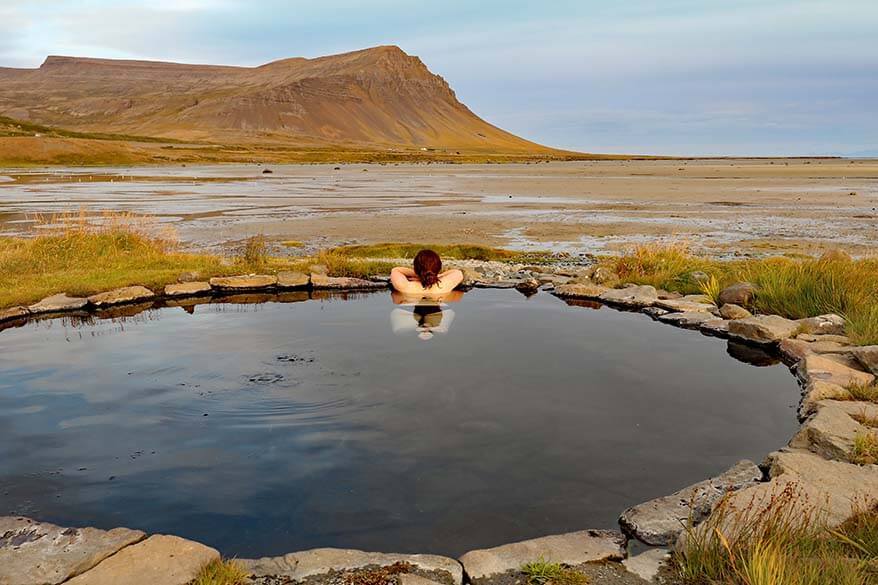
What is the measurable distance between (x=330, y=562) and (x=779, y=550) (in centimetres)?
257

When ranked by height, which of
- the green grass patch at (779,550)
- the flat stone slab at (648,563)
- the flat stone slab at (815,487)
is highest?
the green grass patch at (779,550)

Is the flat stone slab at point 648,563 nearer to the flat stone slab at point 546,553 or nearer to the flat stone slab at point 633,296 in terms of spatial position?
the flat stone slab at point 546,553

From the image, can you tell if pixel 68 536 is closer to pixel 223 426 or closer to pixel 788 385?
pixel 223 426

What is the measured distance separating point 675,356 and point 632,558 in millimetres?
5648

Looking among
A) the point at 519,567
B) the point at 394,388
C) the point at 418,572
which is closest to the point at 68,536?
the point at 418,572

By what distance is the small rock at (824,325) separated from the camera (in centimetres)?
1002

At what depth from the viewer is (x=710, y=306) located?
39.5ft

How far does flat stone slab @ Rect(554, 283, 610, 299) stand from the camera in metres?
13.2

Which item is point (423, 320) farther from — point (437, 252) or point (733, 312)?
point (437, 252)

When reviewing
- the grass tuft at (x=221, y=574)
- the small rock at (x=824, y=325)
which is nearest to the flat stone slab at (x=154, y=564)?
the grass tuft at (x=221, y=574)

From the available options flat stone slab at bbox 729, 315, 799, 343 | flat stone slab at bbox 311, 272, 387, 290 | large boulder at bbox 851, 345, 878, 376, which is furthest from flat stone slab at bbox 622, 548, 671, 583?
flat stone slab at bbox 311, 272, 387, 290

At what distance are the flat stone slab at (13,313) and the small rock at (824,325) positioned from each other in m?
11.8

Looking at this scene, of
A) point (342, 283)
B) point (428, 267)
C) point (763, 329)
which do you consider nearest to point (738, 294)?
point (763, 329)

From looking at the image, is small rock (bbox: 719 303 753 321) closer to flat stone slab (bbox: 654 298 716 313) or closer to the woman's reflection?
flat stone slab (bbox: 654 298 716 313)
